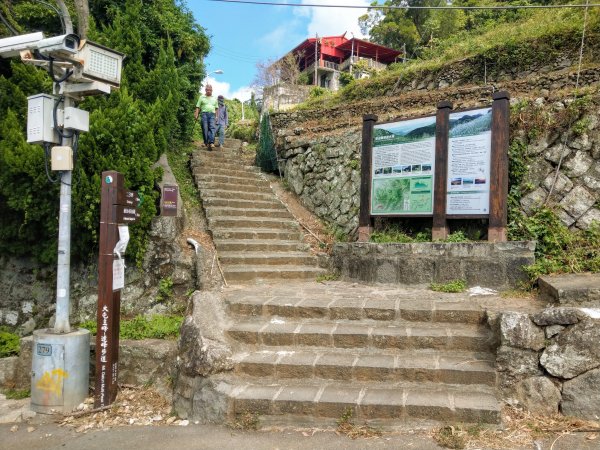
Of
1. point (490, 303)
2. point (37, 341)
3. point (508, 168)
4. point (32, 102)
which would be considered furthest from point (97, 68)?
point (508, 168)

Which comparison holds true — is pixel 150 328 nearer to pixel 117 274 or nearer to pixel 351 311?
pixel 117 274

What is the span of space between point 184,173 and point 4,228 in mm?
3533

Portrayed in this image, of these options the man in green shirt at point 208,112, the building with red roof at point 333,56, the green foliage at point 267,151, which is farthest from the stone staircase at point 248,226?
the building with red roof at point 333,56

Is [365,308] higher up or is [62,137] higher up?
[62,137]

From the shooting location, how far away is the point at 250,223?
304 inches

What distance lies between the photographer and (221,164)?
9664 millimetres

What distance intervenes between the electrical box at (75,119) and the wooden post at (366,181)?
4.18 m

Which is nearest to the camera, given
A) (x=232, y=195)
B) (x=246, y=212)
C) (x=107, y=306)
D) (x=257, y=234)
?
(x=107, y=306)

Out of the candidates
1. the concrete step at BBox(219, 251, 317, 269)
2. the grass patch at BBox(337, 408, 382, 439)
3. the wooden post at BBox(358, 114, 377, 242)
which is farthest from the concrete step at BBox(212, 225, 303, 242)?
the grass patch at BBox(337, 408, 382, 439)

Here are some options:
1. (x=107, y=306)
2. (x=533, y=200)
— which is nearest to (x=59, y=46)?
(x=107, y=306)

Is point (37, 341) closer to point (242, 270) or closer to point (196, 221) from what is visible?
point (242, 270)

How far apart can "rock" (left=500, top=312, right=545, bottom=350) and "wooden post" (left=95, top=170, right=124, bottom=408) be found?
3428 mm

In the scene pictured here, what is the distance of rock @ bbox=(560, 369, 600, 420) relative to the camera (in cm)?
334

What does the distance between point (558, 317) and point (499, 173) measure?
252 centimetres
